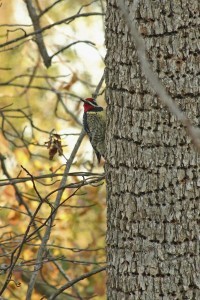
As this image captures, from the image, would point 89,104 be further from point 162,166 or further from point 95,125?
point 162,166

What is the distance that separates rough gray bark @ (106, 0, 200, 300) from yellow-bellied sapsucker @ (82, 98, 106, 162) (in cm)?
105

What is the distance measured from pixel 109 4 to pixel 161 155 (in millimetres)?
515

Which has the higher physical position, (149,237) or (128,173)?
(128,173)

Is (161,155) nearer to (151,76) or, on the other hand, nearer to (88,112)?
(151,76)

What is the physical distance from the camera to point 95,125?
153 inches

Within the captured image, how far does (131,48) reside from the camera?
2.32 metres

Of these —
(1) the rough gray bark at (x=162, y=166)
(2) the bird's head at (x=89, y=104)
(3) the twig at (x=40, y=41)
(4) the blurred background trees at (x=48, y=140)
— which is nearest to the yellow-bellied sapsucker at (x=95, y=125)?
(2) the bird's head at (x=89, y=104)

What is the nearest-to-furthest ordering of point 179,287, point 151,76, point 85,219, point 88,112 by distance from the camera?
point 151,76
point 179,287
point 88,112
point 85,219

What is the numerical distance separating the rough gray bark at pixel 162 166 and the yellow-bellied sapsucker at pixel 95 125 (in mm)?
1049

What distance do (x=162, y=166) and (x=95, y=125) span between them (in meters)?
1.66

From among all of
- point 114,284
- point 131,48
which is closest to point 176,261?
point 114,284

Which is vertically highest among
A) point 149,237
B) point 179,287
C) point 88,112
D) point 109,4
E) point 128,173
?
point 88,112

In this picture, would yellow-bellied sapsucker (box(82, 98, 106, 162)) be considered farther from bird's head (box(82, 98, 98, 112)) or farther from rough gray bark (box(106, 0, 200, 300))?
rough gray bark (box(106, 0, 200, 300))

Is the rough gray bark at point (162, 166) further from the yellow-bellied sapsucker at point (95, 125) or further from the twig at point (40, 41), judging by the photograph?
the twig at point (40, 41)
